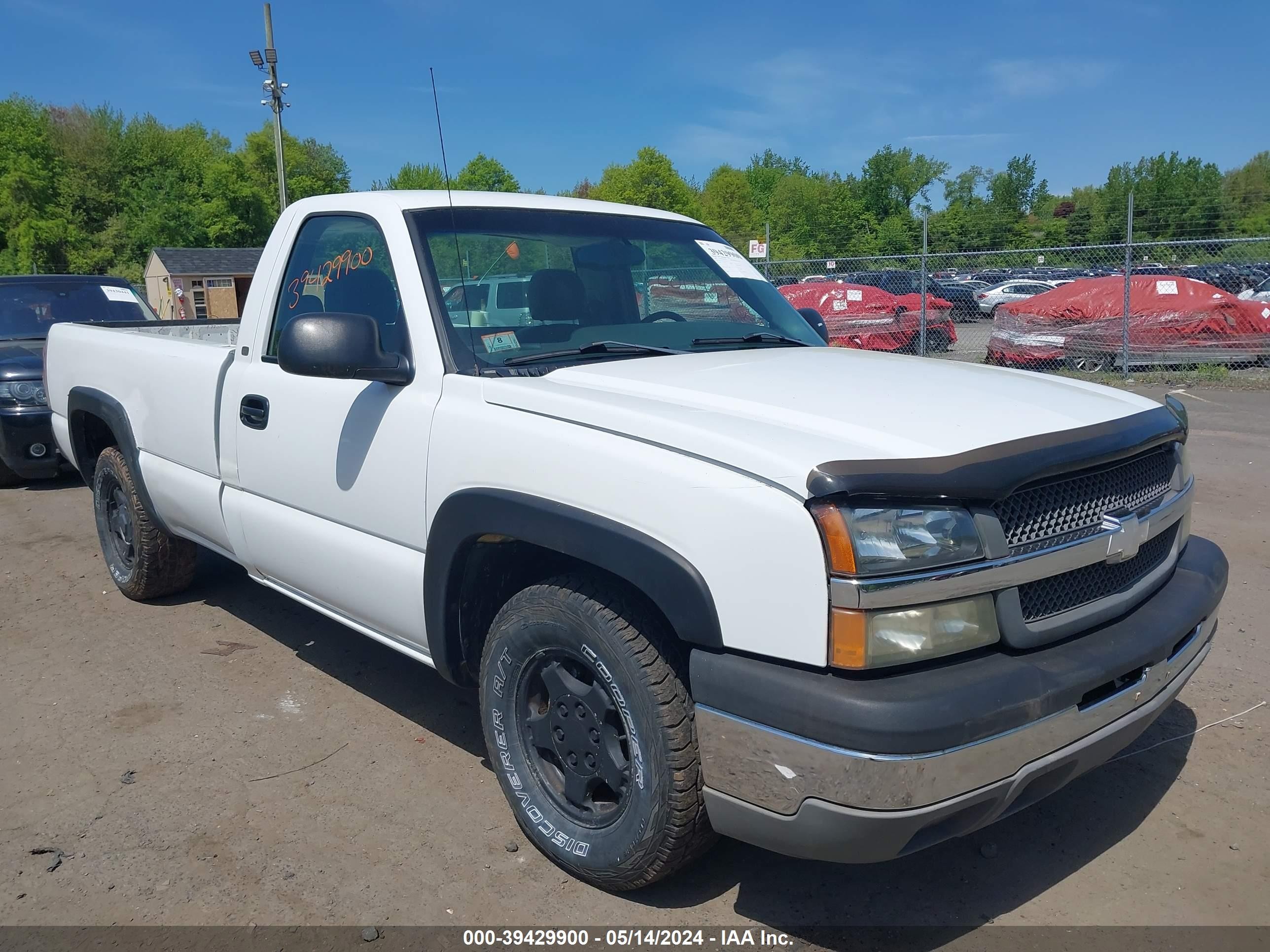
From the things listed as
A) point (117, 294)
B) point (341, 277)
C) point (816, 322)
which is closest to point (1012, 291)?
point (117, 294)

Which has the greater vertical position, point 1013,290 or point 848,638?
point 848,638

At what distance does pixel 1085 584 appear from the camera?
2.48m

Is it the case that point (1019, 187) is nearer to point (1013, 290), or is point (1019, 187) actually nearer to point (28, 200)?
point (1013, 290)

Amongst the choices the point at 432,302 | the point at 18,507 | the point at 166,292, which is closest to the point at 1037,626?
the point at 432,302

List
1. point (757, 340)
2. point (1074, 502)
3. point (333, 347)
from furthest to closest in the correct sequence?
1. point (757, 340)
2. point (333, 347)
3. point (1074, 502)

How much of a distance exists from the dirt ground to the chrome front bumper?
66cm

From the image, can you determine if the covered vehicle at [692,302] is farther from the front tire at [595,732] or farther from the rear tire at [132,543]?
the rear tire at [132,543]

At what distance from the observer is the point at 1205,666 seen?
4305 millimetres

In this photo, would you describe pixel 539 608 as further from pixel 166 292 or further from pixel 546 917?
pixel 166 292

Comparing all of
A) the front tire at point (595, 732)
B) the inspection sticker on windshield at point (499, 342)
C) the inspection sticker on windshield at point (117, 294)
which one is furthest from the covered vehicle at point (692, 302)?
the inspection sticker on windshield at point (117, 294)

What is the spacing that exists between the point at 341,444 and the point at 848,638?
1993 millimetres

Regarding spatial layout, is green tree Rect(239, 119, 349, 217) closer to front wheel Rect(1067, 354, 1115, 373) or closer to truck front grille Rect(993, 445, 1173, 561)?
front wheel Rect(1067, 354, 1115, 373)

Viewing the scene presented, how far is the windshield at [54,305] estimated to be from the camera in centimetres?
896

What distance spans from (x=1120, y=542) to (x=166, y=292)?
150 feet
